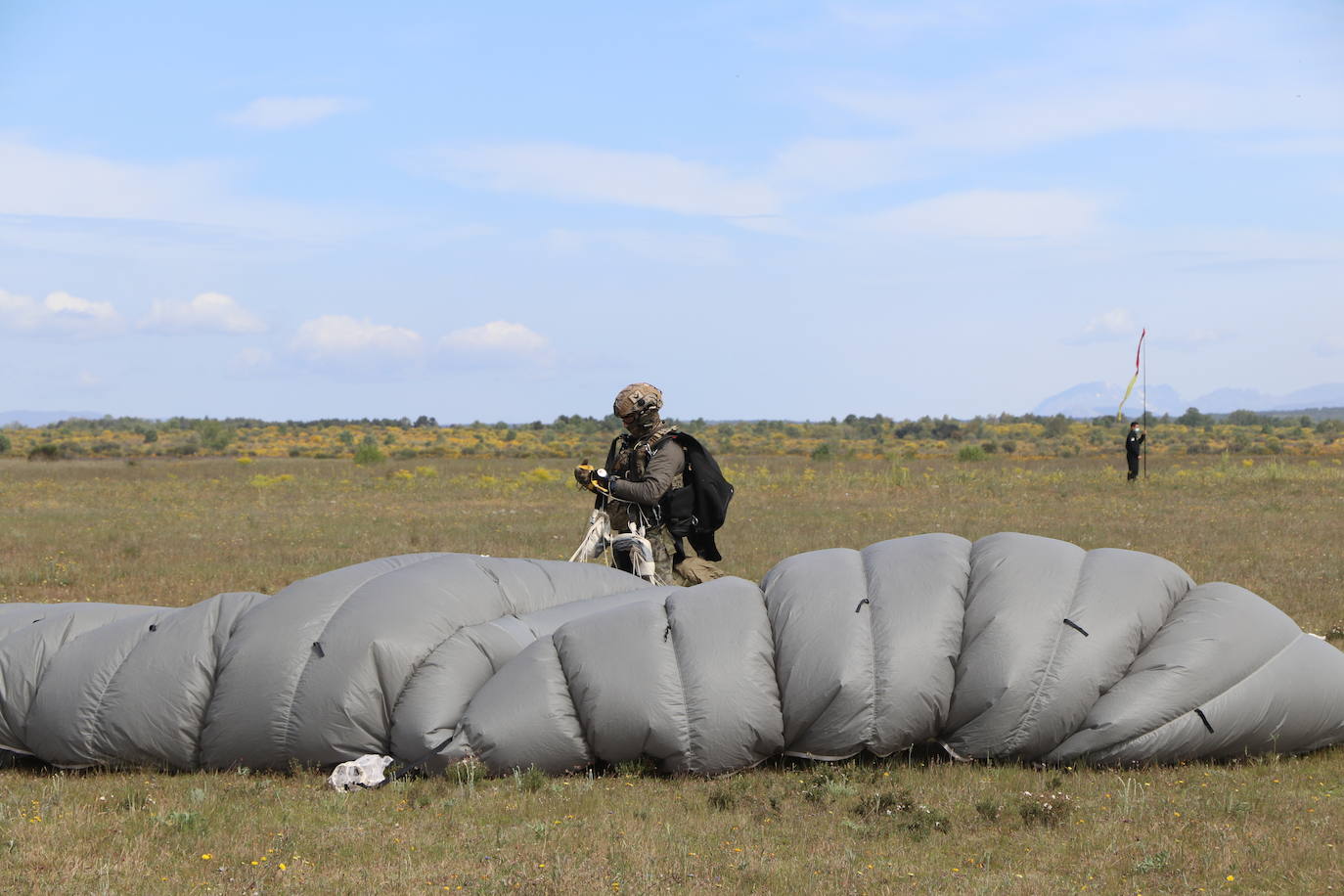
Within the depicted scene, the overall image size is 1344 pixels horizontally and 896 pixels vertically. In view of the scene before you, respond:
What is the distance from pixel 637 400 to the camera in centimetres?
855

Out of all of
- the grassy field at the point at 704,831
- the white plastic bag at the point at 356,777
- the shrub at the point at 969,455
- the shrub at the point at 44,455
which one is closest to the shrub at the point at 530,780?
the grassy field at the point at 704,831

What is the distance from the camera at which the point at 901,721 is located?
6234 mm

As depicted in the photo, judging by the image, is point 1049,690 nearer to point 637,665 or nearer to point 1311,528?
point 637,665

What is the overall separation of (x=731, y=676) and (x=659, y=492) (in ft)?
7.70

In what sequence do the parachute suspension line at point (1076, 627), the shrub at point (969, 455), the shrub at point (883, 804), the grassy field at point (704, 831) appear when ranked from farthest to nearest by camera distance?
1. the shrub at point (969, 455)
2. the parachute suspension line at point (1076, 627)
3. the shrub at point (883, 804)
4. the grassy field at point (704, 831)

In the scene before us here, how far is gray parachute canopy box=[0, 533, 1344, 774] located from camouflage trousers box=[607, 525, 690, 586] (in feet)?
6.00

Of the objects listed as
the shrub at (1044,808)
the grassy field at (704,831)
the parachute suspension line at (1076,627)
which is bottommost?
the grassy field at (704,831)

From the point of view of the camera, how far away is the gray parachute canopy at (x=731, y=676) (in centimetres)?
621

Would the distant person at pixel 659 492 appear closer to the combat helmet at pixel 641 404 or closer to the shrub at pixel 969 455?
the combat helmet at pixel 641 404

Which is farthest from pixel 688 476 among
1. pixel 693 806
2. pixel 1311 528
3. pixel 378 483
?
pixel 378 483

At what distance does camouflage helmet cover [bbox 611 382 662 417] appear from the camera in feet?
28.0

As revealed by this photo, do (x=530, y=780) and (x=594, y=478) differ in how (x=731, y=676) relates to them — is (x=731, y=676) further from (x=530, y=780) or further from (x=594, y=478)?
(x=594, y=478)

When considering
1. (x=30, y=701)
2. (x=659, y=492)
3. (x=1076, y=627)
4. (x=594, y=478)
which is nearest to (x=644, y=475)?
(x=659, y=492)

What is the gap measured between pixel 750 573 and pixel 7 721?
8.97 metres
